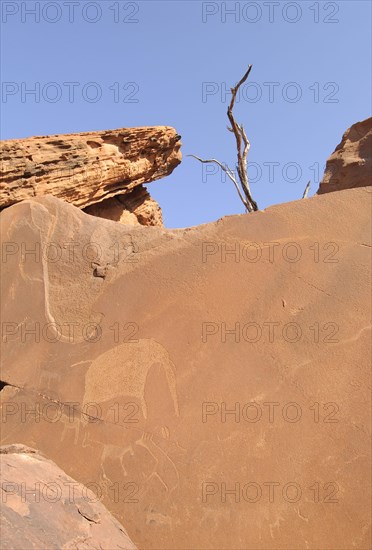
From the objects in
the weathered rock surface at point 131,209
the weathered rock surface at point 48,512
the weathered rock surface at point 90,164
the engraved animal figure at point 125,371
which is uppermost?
the weathered rock surface at point 90,164

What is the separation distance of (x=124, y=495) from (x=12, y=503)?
2.24 feet

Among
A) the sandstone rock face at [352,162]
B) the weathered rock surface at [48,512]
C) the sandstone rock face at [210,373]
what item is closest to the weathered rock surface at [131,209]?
the sandstone rock face at [352,162]

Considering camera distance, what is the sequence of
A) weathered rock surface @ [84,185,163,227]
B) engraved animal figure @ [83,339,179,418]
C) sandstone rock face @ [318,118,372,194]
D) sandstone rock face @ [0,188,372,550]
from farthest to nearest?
weathered rock surface @ [84,185,163,227]
sandstone rock face @ [318,118,372,194]
engraved animal figure @ [83,339,179,418]
sandstone rock face @ [0,188,372,550]

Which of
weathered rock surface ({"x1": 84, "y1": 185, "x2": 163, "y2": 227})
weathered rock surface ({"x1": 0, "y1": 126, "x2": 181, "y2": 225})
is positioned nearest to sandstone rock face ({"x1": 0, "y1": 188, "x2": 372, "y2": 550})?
weathered rock surface ({"x1": 0, "y1": 126, "x2": 181, "y2": 225})

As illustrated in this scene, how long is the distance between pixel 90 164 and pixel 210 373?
4.93 metres

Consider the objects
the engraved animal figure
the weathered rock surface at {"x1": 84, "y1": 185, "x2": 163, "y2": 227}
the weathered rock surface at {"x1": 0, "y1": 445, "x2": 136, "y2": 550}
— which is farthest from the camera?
the weathered rock surface at {"x1": 84, "y1": 185, "x2": 163, "y2": 227}

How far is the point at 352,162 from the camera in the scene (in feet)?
15.2

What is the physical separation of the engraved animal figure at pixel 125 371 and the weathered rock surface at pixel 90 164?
3916 mm

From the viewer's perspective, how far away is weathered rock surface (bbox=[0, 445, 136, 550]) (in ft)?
6.47

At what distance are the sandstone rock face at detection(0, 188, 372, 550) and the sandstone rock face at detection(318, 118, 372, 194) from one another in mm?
1623

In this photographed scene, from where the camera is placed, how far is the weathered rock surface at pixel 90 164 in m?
6.45

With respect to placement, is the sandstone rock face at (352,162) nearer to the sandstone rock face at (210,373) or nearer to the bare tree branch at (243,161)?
the sandstone rock face at (210,373)

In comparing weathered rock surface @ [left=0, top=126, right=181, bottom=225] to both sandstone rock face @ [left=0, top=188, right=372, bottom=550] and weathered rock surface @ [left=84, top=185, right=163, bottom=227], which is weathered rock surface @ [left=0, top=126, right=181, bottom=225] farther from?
sandstone rock face @ [left=0, top=188, right=372, bottom=550]

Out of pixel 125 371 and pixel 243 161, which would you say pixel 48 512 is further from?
pixel 243 161
